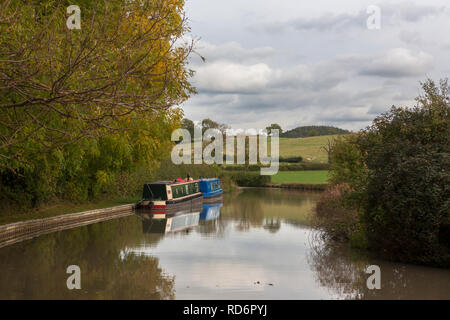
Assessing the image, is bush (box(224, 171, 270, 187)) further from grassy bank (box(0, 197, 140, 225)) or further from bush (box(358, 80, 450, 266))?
bush (box(358, 80, 450, 266))

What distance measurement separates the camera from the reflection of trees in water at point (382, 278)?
775 centimetres

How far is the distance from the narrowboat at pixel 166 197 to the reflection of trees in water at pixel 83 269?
7672 millimetres

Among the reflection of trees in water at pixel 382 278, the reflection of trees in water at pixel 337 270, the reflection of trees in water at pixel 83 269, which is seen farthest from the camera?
the reflection of trees in water at pixel 337 270

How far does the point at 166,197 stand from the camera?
22922 millimetres

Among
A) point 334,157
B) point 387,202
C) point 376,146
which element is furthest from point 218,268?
point 334,157

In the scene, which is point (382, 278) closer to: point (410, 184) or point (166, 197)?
point (410, 184)

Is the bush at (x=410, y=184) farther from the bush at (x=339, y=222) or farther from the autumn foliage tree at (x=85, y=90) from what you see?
the autumn foliage tree at (x=85, y=90)

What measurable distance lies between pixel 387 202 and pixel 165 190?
15.0 metres

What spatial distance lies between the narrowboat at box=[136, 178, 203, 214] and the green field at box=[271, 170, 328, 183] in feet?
77.7

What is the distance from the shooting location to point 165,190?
23.0 meters

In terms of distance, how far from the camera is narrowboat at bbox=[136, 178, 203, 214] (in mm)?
21828

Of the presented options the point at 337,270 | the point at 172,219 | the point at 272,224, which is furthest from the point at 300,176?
the point at 337,270

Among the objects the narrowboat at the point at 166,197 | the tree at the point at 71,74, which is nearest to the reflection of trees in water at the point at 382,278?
the tree at the point at 71,74
